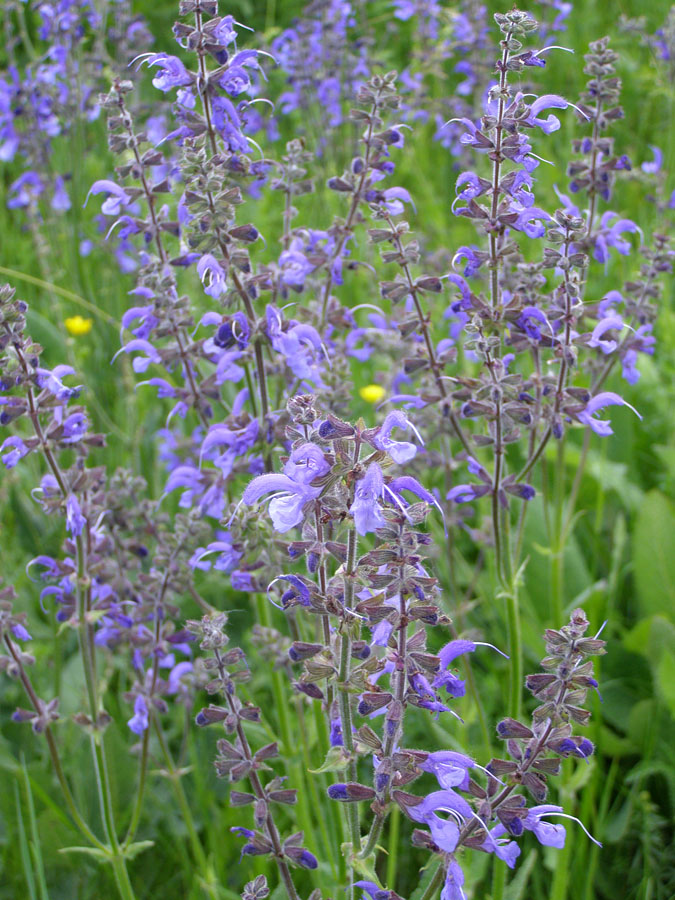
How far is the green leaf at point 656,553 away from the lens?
269 cm

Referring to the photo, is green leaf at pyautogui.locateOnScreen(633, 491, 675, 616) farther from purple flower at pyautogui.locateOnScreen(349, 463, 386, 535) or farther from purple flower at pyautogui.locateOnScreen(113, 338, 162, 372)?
purple flower at pyautogui.locateOnScreen(349, 463, 386, 535)

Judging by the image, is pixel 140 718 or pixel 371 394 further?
pixel 371 394

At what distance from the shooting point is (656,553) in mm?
2697

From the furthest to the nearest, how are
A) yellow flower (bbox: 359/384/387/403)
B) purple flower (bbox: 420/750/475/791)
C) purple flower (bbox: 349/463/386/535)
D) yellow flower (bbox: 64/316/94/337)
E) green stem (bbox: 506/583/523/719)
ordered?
1. yellow flower (bbox: 64/316/94/337)
2. yellow flower (bbox: 359/384/387/403)
3. green stem (bbox: 506/583/523/719)
4. purple flower (bbox: 420/750/475/791)
5. purple flower (bbox: 349/463/386/535)

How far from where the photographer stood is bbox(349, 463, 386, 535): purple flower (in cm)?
105

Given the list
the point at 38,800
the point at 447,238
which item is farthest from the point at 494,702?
the point at 447,238

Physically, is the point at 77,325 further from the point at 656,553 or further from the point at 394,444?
the point at 394,444

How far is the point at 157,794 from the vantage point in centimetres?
258

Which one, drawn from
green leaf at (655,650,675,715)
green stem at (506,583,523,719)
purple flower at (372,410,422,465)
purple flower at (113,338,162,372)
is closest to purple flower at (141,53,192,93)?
purple flower at (113,338,162,372)

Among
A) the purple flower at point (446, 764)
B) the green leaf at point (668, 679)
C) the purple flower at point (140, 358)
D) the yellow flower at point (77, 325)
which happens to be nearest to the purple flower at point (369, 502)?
the purple flower at point (446, 764)

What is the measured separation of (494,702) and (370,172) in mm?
1502

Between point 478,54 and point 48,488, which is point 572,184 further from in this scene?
point 478,54

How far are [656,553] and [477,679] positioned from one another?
0.64 meters

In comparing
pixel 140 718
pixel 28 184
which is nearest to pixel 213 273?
pixel 140 718
